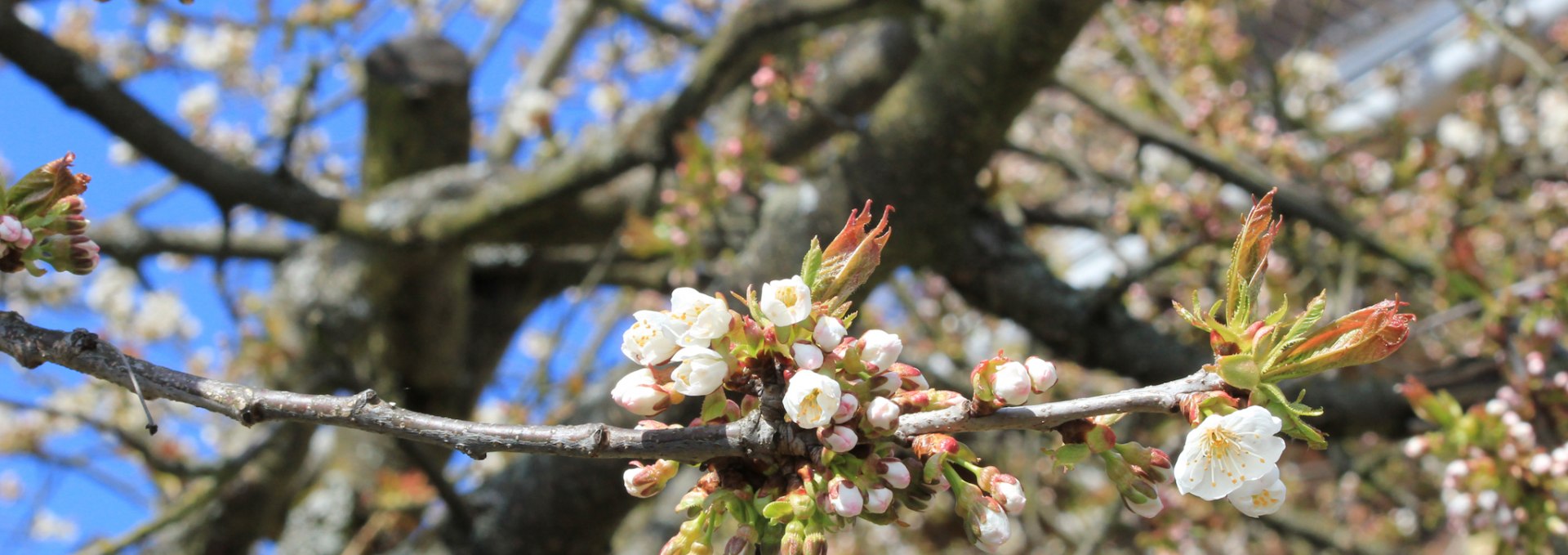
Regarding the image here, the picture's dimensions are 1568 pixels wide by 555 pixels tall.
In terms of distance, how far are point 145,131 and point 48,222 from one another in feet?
6.34

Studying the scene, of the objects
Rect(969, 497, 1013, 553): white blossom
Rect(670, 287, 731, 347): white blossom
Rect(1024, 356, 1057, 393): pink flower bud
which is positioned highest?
Rect(670, 287, 731, 347): white blossom

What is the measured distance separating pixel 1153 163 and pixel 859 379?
4.20 meters

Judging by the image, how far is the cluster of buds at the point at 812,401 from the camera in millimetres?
936

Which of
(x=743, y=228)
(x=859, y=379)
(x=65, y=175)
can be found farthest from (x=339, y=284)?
(x=859, y=379)

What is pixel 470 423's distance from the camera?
0.87 meters

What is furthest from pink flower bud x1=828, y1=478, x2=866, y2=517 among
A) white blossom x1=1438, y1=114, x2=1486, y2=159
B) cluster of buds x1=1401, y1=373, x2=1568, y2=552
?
white blossom x1=1438, y1=114, x2=1486, y2=159

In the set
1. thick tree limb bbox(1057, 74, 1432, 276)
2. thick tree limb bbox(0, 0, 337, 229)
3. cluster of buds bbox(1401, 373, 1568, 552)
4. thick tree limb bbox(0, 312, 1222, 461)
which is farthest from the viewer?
thick tree limb bbox(1057, 74, 1432, 276)

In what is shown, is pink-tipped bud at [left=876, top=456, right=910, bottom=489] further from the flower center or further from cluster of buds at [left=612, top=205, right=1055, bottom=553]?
the flower center

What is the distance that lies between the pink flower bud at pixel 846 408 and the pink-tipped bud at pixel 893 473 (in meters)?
0.06

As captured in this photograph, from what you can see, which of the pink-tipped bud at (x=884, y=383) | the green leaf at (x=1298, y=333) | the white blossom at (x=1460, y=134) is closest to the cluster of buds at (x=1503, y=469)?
the green leaf at (x=1298, y=333)

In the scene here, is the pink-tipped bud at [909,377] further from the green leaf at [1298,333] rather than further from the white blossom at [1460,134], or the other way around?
the white blossom at [1460,134]

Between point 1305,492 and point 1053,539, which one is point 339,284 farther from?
point 1305,492

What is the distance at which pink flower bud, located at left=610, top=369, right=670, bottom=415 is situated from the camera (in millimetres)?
1005

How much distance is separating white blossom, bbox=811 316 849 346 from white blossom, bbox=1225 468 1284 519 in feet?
1.34
